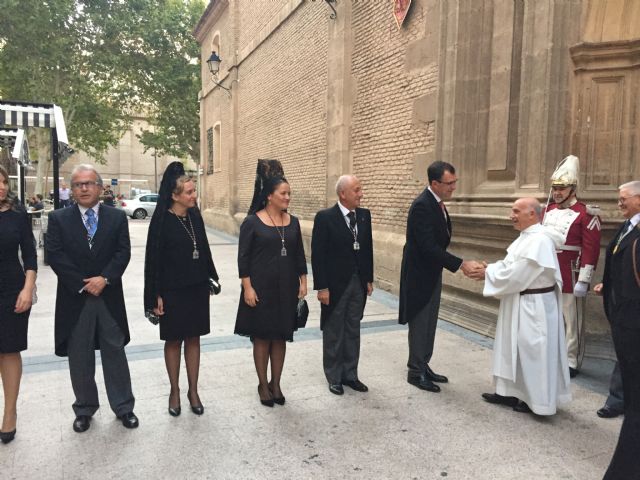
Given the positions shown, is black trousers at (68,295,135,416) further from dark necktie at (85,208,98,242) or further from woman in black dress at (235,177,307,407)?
woman in black dress at (235,177,307,407)

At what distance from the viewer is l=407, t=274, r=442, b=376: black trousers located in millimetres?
4477

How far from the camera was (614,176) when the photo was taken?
5457mm

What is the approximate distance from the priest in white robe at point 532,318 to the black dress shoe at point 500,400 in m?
0.16

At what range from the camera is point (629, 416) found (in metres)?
2.58

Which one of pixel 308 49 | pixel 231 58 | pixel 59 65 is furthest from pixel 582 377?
pixel 59 65

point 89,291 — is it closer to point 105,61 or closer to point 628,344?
point 628,344

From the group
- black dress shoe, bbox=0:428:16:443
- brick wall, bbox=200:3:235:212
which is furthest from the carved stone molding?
brick wall, bbox=200:3:235:212

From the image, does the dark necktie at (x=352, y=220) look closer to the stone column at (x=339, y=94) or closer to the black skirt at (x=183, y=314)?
the black skirt at (x=183, y=314)

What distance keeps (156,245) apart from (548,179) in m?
4.23

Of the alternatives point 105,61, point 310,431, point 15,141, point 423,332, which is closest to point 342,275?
point 423,332

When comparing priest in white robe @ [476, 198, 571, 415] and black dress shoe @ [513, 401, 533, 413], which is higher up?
priest in white robe @ [476, 198, 571, 415]

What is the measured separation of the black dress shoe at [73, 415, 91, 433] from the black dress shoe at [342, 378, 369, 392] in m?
2.04

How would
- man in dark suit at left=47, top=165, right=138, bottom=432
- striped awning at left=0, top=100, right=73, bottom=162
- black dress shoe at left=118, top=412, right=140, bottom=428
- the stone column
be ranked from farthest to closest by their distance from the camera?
the stone column
striped awning at left=0, top=100, right=73, bottom=162
black dress shoe at left=118, top=412, right=140, bottom=428
man in dark suit at left=47, top=165, right=138, bottom=432

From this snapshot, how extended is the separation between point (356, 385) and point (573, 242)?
2.36 m
